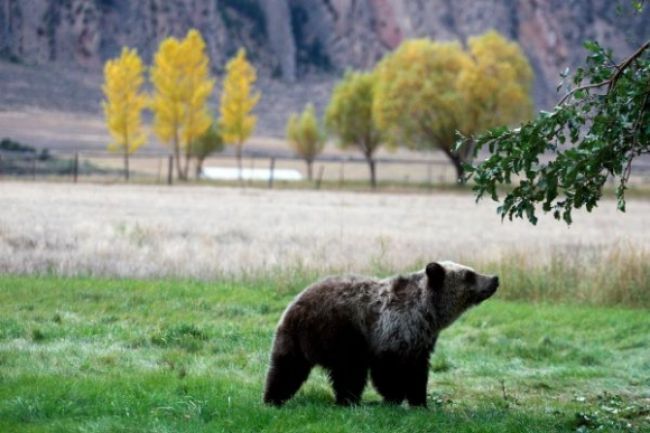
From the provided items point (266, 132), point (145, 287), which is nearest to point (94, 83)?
point (266, 132)

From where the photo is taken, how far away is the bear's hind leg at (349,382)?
997 cm

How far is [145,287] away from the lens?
1772 centimetres

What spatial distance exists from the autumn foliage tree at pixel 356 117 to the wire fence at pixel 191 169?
9.77 feet

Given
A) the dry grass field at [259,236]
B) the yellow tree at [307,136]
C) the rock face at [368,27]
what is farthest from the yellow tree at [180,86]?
the rock face at [368,27]

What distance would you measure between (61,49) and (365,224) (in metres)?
101

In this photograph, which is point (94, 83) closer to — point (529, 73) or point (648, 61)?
point (529, 73)

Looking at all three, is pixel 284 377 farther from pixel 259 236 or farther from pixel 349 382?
pixel 259 236

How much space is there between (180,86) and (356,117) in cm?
2010

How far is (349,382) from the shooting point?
32.8ft

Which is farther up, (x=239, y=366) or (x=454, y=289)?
(x=454, y=289)

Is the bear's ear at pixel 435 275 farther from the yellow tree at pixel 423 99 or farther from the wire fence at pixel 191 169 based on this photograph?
the yellow tree at pixel 423 99

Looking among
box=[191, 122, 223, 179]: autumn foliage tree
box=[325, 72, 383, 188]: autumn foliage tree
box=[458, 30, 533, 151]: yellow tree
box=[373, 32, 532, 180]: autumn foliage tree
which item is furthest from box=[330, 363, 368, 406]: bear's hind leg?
box=[191, 122, 223, 179]: autumn foliage tree

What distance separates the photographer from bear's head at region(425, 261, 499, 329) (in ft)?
34.3

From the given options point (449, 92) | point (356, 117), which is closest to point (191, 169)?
point (356, 117)
